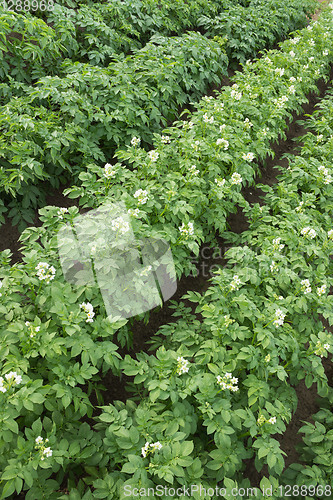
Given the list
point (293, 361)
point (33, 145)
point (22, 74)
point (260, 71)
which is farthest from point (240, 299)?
point (260, 71)

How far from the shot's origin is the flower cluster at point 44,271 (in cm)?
227

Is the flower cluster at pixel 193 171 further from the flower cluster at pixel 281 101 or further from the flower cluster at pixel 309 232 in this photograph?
the flower cluster at pixel 281 101

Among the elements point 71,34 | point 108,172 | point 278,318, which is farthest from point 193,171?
point 71,34

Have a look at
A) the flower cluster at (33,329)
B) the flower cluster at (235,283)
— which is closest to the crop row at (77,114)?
the flower cluster at (33,329)

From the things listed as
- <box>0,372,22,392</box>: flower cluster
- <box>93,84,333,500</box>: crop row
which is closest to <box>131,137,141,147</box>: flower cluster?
<box>93,84,333,500</box>: crop row

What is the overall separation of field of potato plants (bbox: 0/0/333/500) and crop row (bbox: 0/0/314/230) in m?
0.03

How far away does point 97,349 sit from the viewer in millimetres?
2197

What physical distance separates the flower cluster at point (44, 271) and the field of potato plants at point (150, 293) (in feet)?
0.04

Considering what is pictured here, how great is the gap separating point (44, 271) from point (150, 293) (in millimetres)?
723

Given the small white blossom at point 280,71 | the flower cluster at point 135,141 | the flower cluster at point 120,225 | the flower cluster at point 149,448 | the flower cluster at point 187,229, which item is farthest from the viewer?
the small white blossom at point 280,71

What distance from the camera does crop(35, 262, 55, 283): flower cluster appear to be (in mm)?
2271

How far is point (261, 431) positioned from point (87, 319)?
4.10ft

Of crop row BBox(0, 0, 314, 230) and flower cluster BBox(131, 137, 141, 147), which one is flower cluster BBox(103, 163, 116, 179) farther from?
crop row BBox(0, 0, 314, 230)

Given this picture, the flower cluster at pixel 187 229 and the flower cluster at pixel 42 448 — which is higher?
the flower cluster at pixel 187 229
